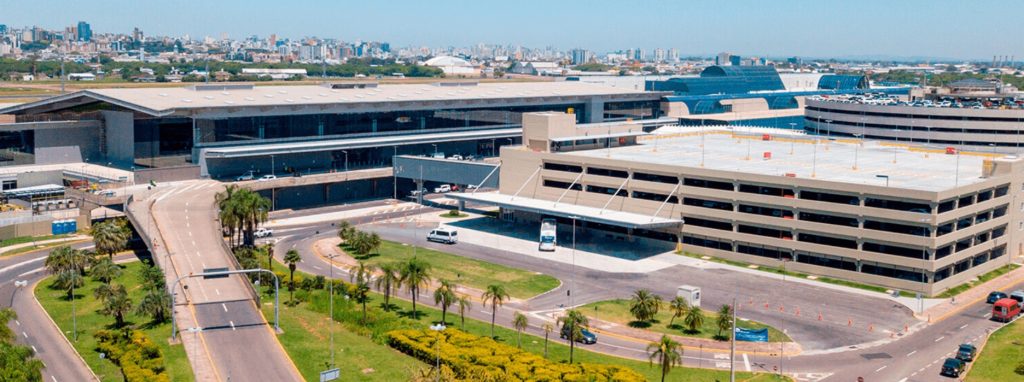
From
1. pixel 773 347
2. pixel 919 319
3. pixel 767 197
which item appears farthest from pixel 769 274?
pixel 773 347

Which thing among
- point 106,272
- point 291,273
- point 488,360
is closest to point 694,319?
point 488,360

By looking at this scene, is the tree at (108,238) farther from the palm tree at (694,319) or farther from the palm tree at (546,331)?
the palm tree at (694,319)

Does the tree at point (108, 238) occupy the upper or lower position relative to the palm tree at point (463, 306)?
upper

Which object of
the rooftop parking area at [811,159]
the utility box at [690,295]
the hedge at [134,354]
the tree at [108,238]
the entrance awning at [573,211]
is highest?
the rooftop parking area at [811,159]

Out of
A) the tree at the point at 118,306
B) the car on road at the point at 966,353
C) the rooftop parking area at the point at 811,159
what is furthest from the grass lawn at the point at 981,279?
the tree at the point at 118,306

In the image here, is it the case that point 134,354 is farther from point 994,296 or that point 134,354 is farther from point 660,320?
point 994,296

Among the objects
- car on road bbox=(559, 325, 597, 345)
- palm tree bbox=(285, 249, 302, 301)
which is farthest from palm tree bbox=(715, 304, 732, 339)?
palm tree bbox=(285, 249, 302, 301)

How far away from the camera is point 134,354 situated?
205ft

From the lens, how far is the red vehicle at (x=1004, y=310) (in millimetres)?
77875

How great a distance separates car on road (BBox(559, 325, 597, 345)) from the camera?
68500 mm

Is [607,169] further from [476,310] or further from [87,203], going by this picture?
[87,203]

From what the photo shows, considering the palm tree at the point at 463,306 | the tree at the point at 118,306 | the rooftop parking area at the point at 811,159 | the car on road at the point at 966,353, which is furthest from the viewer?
the rooftop parking area at the point at 811,159

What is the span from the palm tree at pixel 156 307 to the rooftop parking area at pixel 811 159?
5366cm

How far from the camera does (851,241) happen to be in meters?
90.9
